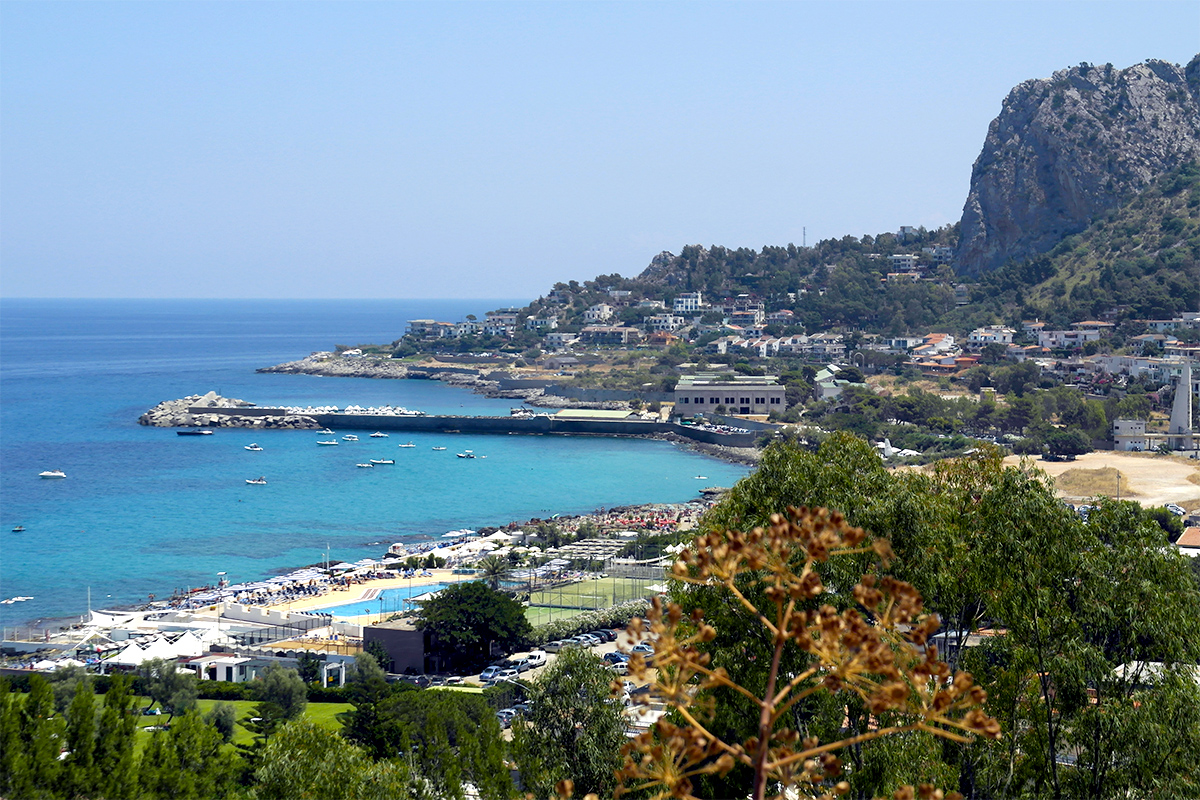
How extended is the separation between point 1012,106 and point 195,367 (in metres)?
54.4

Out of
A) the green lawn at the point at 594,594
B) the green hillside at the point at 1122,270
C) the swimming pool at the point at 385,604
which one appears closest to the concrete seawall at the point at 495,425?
the green hillside at the point at 1122,270

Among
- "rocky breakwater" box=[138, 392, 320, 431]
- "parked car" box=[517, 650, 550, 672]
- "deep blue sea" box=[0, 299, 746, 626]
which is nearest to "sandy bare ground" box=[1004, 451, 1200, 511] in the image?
"deep blue sea" box=[0, 299, 746, 626]

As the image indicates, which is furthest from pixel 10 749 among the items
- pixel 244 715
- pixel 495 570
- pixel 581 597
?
pixel 495 570

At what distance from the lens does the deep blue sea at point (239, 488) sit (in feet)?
78.7

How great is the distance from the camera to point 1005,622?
289 inches

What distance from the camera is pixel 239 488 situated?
3309 cm

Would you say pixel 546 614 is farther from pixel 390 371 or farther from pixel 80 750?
→ pixel 390 371

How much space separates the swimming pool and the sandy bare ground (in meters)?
13.0

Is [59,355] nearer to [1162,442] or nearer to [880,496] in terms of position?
[1162,442]

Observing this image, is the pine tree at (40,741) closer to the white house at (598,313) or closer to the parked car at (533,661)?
the parked car at (533,661)

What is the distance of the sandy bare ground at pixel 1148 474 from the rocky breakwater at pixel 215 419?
1097 inches

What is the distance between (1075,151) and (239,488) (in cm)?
5245

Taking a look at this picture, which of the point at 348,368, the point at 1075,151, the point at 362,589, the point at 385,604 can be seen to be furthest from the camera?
the point at 348,368

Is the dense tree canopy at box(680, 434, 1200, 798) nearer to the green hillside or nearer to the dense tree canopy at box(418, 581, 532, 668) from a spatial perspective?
the dense tree canopy at box(418, 581, 532, 668)
